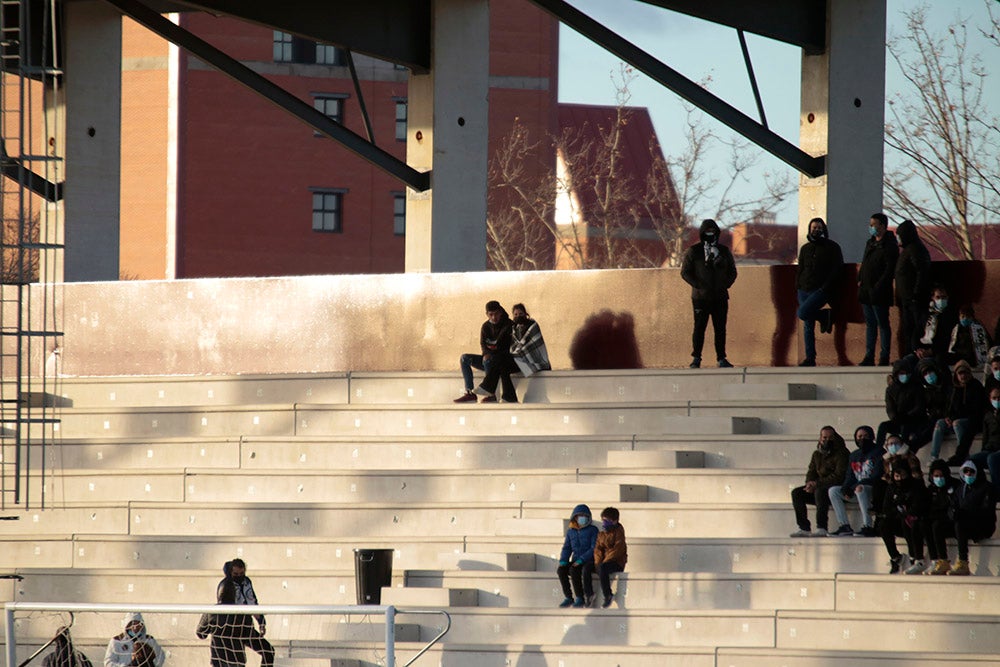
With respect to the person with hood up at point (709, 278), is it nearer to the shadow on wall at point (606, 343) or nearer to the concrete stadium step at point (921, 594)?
the shadow on wall at point (606, 343)

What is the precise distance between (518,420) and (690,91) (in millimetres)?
5879

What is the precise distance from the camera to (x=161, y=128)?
55.3 metres

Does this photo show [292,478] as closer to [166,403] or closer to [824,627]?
[166,403]

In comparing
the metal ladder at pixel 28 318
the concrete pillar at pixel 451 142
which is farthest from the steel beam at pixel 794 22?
the metal ladder at pixel 28 318

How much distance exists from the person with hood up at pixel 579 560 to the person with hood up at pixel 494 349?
13.7ft

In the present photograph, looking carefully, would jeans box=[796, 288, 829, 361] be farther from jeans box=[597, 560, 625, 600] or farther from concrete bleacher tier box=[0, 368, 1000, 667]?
jeans box=[597, 560, 625, 600]

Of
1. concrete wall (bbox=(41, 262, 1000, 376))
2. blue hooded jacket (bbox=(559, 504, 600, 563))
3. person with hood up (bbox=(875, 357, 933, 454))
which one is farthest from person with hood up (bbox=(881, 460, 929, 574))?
concrete wall (bbox=(41, 262, 1000, 376))

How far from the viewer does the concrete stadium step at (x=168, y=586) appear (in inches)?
595

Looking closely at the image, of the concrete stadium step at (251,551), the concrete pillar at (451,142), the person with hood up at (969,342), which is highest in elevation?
the concrete pillar at (451,142)

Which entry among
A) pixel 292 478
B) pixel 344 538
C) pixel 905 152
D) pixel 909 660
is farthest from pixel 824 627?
pixel 905 152

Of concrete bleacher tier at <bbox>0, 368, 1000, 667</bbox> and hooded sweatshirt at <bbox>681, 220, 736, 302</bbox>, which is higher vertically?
hooded sweatshirt at <bbox>681, 220, 736, 302</bbox>

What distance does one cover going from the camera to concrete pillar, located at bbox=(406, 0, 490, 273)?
71.3 ft

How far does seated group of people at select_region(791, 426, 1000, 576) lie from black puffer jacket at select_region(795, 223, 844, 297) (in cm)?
388

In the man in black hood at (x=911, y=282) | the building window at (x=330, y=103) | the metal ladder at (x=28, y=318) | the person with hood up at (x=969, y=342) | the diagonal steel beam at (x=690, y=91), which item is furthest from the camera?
the building window at (x=330, y=103)
